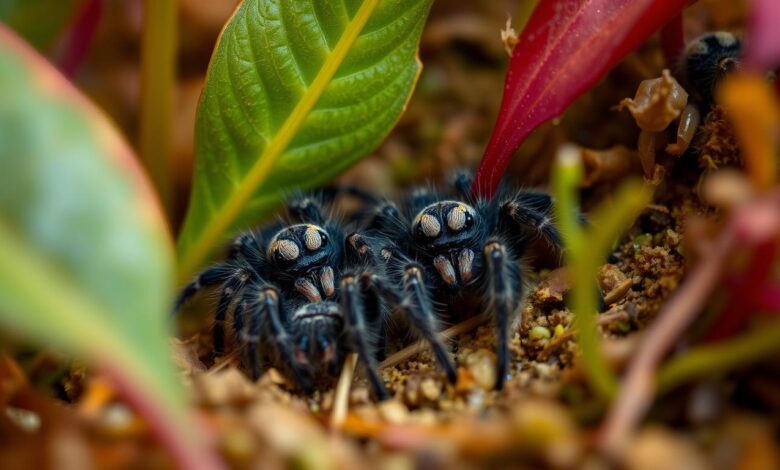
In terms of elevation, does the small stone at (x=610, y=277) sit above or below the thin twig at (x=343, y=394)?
below

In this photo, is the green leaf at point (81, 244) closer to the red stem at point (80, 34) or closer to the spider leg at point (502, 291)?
→ the spider leg at point (502, 291)

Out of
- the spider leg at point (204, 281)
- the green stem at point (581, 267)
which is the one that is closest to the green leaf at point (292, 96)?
the spider leg at point (204, 281)

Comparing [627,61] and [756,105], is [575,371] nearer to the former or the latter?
[756,105]

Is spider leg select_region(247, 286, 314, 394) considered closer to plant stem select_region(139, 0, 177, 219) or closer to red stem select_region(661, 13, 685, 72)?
plant stem select_region(139, 0, 177, 219)

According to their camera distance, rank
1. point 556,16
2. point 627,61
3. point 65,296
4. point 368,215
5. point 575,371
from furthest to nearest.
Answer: point 368,215
point 627,61
point 556,16
point 575,371
point 65,296

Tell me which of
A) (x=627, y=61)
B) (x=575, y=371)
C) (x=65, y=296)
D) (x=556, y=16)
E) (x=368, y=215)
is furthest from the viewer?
(x=368, y=215)

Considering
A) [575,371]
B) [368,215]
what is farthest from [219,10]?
[575,371]
